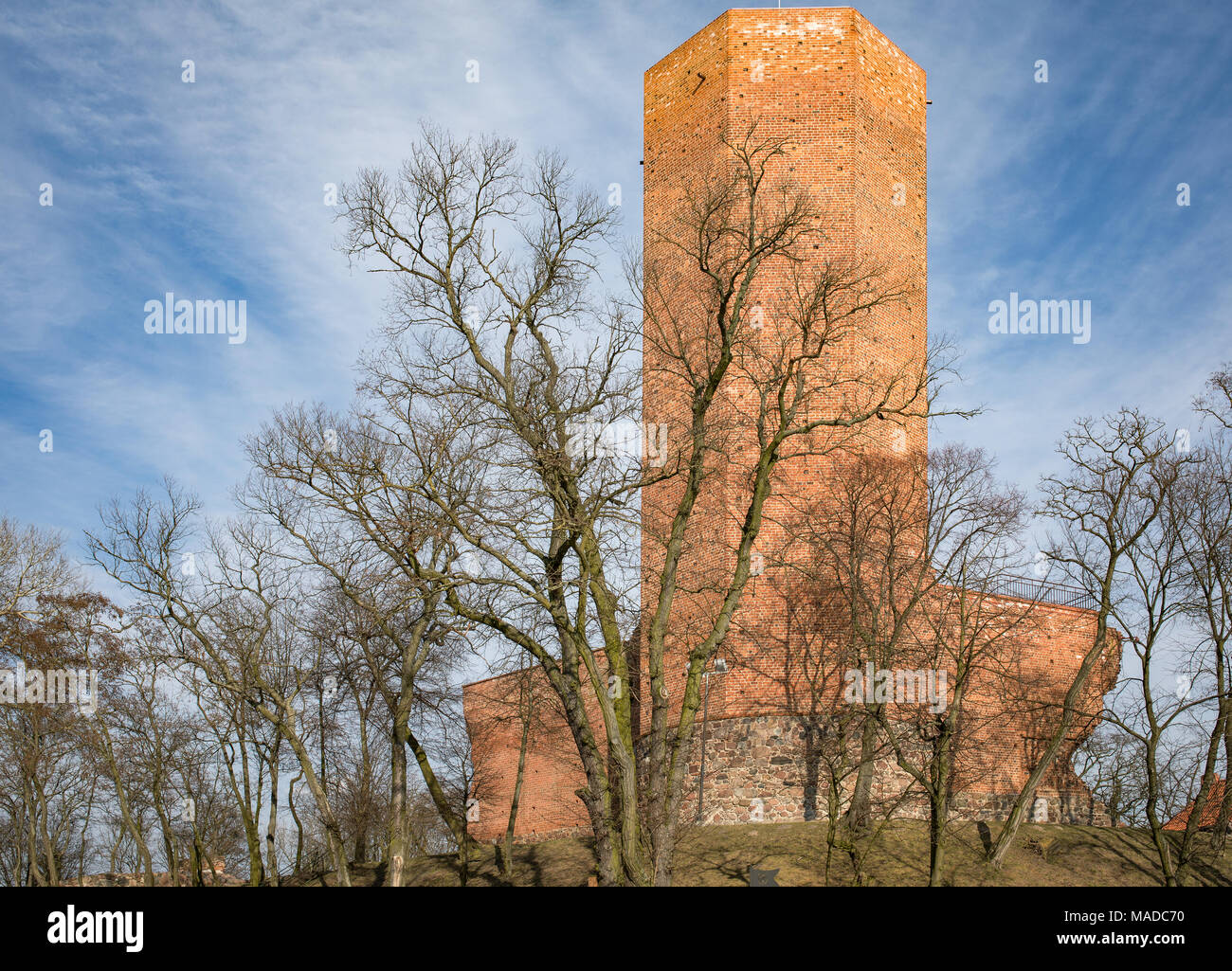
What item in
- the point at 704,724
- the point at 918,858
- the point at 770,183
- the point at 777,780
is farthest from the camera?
the point at 770,183

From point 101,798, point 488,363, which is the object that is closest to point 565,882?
point 488,363

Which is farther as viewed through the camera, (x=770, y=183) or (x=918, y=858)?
(x=770, y=183)

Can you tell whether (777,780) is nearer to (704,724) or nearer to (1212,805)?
(704,724)

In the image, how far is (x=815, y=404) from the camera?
87.5 feet

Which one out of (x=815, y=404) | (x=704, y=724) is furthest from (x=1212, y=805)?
(x=815, y=404)

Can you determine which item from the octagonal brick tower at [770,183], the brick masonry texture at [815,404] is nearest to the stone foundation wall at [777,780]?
the brick masonry texture at [815,404]

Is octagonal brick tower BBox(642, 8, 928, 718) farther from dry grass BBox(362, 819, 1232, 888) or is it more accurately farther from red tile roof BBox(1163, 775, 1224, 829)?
red tile roof BBox(1163, 775, 1224, 829)

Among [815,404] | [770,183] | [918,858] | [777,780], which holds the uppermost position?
[770,183]

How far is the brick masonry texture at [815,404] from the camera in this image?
25750 mm

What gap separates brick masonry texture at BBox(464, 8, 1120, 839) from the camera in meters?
25.8

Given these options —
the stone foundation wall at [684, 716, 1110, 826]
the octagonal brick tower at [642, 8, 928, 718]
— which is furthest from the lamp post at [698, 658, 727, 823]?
the octagonal brick tower at [642, 8, 928, 718]

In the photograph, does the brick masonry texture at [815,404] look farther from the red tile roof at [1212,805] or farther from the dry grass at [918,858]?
the red tile roof at [1212,805]
